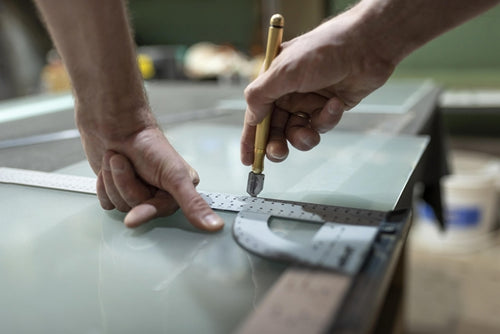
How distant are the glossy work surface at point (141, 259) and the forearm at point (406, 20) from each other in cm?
23

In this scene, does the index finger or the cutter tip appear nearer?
the index finger

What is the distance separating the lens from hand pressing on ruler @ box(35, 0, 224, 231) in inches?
25.2

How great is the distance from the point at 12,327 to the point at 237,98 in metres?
1.35

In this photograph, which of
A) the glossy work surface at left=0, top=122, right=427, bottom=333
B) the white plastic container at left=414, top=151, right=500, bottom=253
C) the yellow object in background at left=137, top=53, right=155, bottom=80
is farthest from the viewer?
the yellow object in background at left=137, top=53, right=155, bottom=80

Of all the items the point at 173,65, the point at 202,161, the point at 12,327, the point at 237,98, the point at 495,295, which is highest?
the point at 12,327

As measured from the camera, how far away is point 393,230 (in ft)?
1.73

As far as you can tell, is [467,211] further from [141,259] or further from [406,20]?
[141,259]

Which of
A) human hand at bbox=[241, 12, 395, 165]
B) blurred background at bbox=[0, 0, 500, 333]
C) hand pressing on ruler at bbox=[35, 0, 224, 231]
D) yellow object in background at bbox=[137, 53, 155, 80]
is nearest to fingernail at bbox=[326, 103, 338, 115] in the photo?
human hand at bbox=[241, 12, 395, 165]

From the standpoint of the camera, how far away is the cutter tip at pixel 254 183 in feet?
2.29

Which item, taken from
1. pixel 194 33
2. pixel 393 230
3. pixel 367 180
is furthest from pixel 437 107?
pixel 194 33

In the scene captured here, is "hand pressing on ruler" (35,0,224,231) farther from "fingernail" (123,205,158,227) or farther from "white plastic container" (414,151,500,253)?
"white plastic container" (414,151,500,253)

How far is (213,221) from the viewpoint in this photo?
59 centimetres

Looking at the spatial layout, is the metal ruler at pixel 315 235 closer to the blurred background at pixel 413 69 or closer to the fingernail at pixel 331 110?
the fingernail at pixel 331 110

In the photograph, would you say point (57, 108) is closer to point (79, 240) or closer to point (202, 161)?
point (202, 161)
